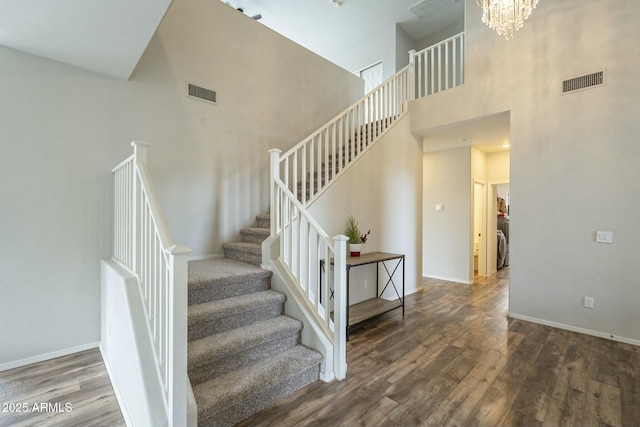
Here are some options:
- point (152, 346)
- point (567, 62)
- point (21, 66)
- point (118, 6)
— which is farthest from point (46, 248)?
point (567, 62)

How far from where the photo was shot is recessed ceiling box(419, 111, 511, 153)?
4410 mm

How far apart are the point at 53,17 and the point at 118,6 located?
1.72 feet

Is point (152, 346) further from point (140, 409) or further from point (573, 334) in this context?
point (573, 334)

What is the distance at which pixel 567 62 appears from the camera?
3.53 m

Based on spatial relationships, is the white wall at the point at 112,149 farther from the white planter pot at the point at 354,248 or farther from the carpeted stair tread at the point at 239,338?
the carpeted stair tread at the point at 239,338

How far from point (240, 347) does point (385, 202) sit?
3.06 metres

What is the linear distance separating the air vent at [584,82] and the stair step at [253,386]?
4179 millimetres

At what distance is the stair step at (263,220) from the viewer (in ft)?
13.0

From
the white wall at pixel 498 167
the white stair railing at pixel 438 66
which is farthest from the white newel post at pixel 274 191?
the white wall at pixel 498 167

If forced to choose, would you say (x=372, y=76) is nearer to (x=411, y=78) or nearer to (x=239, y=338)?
(x=411, y=78)

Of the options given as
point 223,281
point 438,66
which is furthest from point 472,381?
point 438,66

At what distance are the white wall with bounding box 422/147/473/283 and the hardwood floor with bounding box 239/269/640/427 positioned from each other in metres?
2.16

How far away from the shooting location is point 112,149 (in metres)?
3.00

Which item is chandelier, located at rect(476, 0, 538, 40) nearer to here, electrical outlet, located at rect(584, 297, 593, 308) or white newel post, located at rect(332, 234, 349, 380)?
white newel post, located at rect(332, 234, 349, 380)
